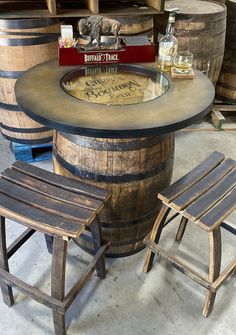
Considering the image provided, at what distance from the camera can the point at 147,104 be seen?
1529mm

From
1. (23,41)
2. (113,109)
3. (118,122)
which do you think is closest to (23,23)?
(23,41)

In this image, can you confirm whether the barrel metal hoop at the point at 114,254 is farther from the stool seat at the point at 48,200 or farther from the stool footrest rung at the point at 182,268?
the stool seat at the point at 48,200

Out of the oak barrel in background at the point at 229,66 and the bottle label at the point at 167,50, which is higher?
the bottle label at the point at 167,50

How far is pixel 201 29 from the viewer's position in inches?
106

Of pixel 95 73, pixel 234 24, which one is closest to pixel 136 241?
pixel 95 73

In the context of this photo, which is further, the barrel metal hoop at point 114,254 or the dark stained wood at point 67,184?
the barrel metal hoop at point 114,254

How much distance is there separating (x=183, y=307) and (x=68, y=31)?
161 cm

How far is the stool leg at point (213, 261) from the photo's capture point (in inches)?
60.8

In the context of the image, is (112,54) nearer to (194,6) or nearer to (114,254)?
(114,254)

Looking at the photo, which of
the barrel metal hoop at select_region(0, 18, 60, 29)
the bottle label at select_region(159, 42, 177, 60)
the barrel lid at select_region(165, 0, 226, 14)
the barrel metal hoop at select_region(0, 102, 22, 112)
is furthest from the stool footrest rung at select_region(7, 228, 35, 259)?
the barrel lid at select_region(165, 0, 226, 14)

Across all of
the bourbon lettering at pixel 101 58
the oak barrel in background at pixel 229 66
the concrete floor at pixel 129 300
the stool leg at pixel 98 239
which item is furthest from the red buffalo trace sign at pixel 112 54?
the oak barrel in background at pixel 229 66

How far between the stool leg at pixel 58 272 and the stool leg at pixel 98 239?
0.93 feet

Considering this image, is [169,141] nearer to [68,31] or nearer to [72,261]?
[68,31]

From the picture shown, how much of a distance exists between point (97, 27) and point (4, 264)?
4.20 feet
